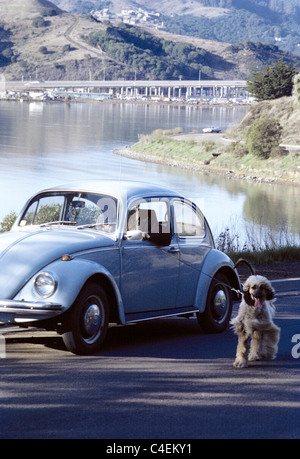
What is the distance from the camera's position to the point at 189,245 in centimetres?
993

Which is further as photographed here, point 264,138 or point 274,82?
point 274,82

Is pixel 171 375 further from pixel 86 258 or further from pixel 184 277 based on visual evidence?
pixel 184 277

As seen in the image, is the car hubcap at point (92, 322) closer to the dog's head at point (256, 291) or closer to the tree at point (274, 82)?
the dog's head at point (256, 291)

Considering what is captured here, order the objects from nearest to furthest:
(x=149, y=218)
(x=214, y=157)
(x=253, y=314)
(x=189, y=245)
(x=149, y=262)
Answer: (x=253, y=314) < (x=149, y=262) < (x=149, y=218) < (x=189, y=245) < (x=214, y=157)

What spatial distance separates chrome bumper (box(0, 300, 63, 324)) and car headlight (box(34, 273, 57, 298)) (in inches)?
5.6

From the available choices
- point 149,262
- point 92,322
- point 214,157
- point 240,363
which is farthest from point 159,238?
point 214,157

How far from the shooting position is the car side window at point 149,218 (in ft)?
30.7

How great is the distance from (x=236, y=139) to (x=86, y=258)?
10048 centimetres

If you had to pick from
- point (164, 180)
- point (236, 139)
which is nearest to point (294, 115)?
point (236, 139)

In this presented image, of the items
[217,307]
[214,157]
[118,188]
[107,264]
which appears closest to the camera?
[107,264]

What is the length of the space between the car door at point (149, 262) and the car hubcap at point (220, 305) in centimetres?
81

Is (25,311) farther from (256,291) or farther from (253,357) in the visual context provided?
(253,357)

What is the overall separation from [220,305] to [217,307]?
6cm
